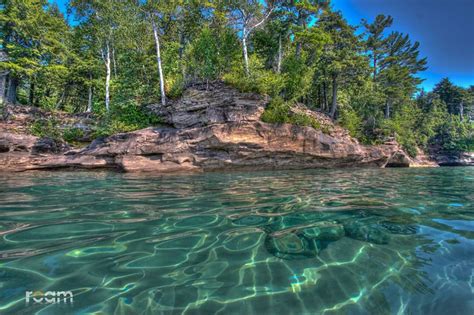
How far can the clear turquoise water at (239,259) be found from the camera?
5.25 feet

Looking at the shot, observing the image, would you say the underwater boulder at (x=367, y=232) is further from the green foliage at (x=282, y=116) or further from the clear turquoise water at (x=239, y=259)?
the green foliage at (x=282, y=116)

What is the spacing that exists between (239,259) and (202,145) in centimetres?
1092

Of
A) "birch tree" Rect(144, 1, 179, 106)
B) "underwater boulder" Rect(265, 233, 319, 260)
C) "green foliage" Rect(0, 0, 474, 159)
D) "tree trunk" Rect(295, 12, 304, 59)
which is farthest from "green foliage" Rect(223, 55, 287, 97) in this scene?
"underwater boulder" Rect(265, 233, 319, 260)

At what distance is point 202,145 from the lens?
504 inches

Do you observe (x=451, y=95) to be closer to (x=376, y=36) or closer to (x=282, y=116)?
(x=376, y=36)

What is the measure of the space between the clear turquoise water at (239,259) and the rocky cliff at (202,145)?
8653 mm

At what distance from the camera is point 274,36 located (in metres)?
19.6

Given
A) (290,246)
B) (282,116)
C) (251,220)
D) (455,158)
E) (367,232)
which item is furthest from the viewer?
(455,158)

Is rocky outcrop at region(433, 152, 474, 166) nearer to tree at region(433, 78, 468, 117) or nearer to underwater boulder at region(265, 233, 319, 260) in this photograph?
tree at region(433, 78, 468, 117)

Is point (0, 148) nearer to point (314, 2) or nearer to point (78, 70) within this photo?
point (78, 70)

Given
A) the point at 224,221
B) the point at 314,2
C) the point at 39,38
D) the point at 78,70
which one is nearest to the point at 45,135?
the point at 78,70

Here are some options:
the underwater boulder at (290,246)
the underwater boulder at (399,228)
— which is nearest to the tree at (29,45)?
the underwater boulder at (290,246)

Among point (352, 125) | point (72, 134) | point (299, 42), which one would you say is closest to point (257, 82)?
point (299, 42)

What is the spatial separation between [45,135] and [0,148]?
2360 mm
